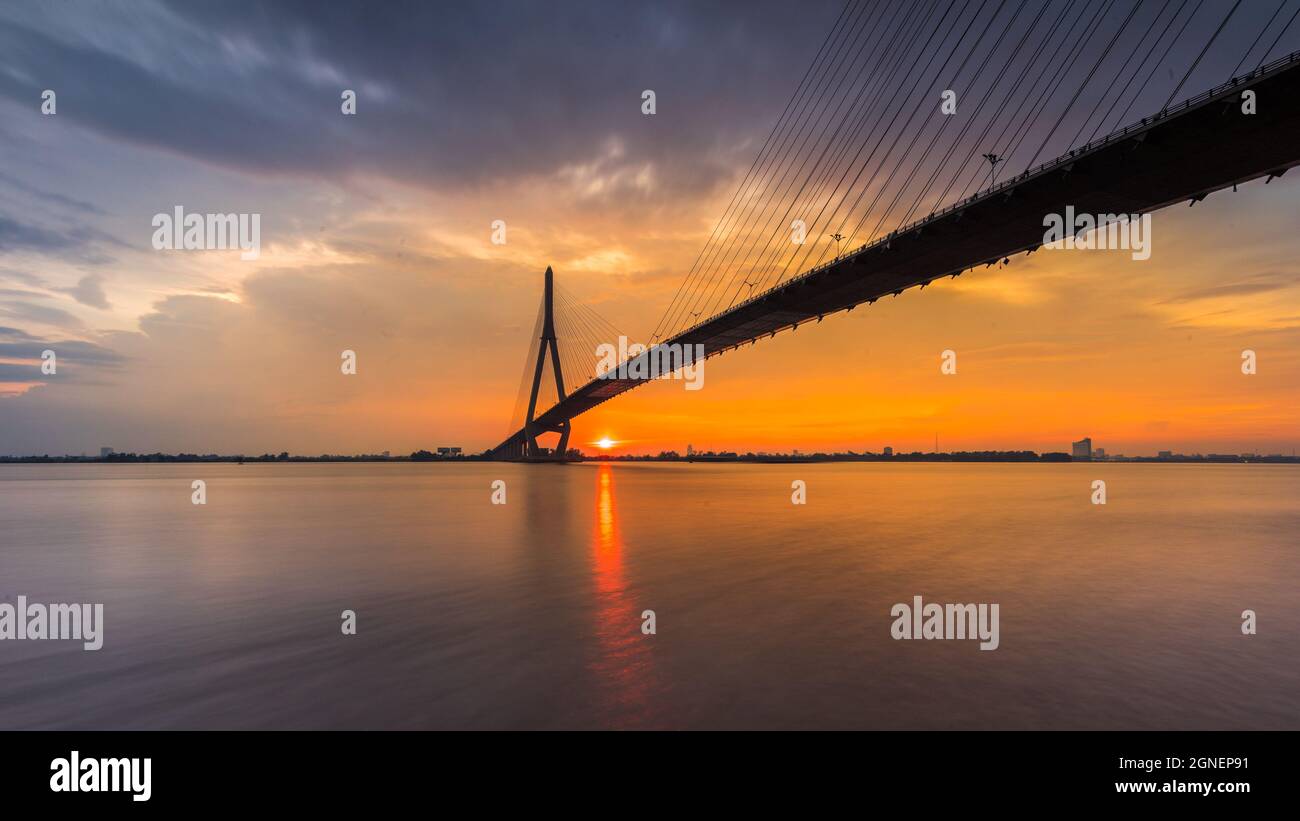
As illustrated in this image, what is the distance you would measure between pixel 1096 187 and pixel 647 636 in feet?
93.1

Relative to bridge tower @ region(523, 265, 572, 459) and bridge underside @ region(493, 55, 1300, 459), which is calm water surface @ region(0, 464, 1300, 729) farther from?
bridge tower @ region(523, 265, 572, 459)

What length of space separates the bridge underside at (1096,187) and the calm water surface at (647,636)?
1409cm

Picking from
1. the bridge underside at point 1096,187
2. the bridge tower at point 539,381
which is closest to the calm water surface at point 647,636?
the bridge underside at point 1096,187

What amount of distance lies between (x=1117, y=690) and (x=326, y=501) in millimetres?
44422

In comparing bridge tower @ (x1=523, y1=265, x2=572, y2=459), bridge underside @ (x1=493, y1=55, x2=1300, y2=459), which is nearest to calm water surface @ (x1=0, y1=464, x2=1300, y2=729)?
bridge underside @ (x1=493, y1=55, x2=1300, y2=459)

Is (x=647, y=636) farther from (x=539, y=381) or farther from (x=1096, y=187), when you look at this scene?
(x=539, y=381)

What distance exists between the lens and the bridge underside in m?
21.0

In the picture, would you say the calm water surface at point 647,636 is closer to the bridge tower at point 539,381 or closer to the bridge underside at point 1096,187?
the bridge underside at point 1096,187

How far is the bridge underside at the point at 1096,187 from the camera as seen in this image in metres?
21.0

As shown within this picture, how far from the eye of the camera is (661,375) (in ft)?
232

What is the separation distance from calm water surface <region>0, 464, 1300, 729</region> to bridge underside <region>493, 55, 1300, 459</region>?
14.1 m
